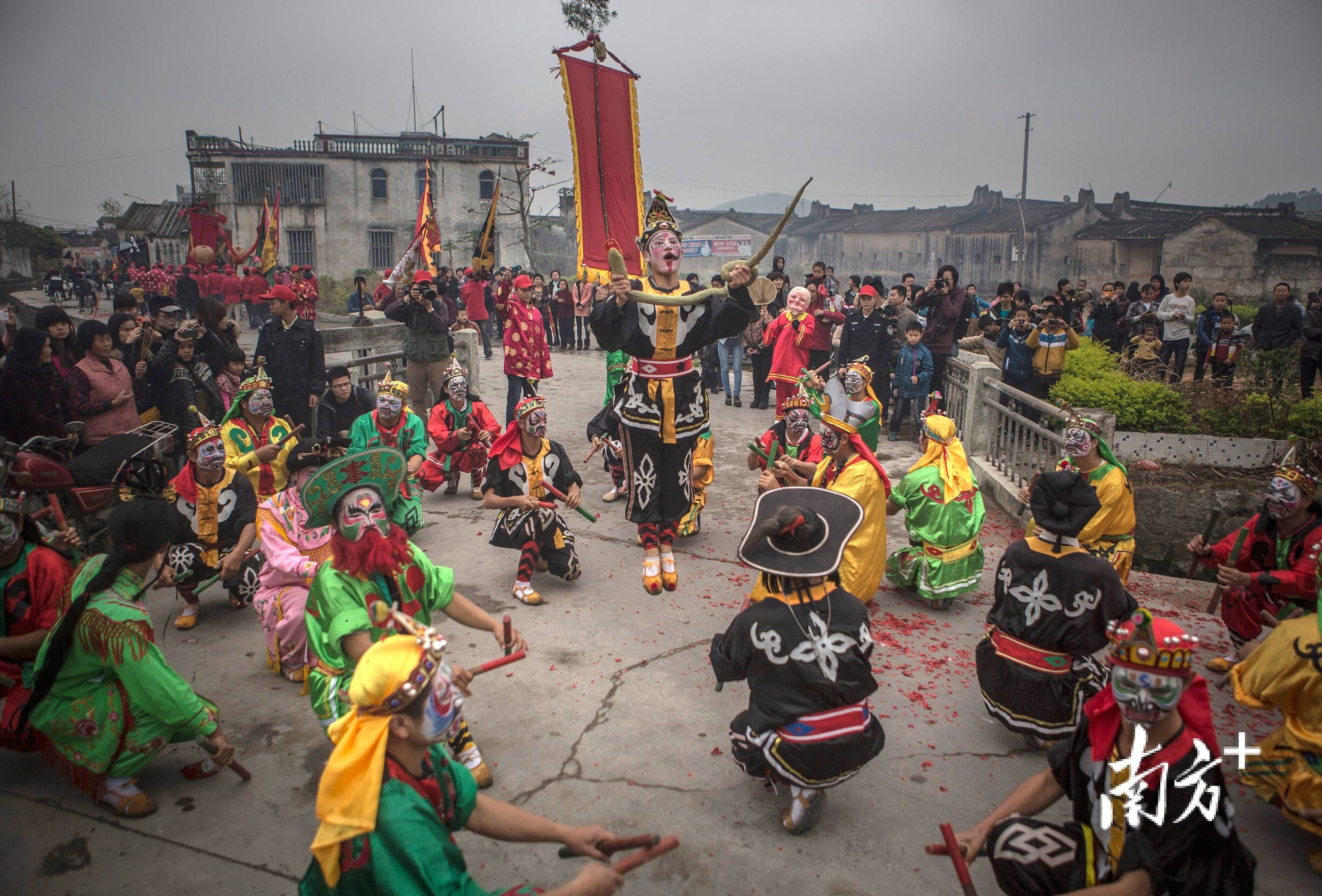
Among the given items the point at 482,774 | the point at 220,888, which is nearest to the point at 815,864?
the point at 482,774

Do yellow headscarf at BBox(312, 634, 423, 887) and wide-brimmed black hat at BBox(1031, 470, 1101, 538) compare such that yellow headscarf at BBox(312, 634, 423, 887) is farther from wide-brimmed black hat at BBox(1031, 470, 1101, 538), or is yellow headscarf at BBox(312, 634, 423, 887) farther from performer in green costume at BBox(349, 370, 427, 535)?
performer in green costume at BBox(349, 370, 427, 535)

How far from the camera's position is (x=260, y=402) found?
19.8ft

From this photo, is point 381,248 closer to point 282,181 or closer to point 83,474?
point 282,181

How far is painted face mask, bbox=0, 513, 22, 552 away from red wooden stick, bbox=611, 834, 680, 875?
328cm

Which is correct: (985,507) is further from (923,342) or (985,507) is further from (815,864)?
(815,864)

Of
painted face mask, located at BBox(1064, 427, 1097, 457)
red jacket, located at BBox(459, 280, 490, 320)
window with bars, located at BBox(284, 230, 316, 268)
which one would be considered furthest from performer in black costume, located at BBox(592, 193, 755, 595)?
window with bars, located at BBox(284, 230, 316, 268)

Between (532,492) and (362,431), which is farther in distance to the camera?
(362,431)

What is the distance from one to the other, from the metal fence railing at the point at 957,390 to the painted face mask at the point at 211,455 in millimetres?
7744

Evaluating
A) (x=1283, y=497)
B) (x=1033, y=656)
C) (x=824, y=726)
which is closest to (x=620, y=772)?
(x=824, y=726)

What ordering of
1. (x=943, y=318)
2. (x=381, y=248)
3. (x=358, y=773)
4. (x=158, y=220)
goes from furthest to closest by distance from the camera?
(x=158, y=220) < (x=381, y=248) < (x=943, y=318) < (x=358, y=773)

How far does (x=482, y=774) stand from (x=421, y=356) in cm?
697

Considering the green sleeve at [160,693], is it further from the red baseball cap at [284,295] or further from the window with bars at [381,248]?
the window with bars at [381,248]

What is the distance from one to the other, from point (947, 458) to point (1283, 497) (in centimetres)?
200

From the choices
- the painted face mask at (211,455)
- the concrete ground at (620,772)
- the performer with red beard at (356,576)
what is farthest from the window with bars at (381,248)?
the performer with red beard at (356,576)
